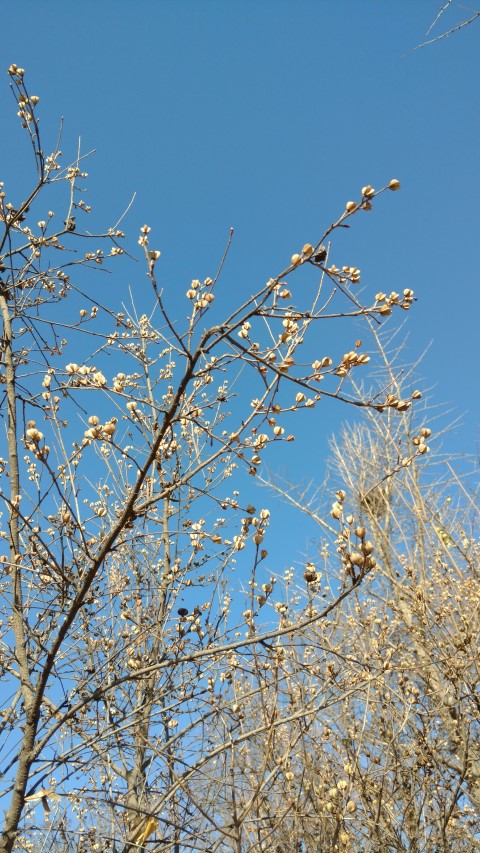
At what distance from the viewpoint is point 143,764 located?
12.2ft

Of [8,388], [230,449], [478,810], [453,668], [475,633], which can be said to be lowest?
[478,810]

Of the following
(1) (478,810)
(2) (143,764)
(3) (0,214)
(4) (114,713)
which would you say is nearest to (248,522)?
(4) (114,713)

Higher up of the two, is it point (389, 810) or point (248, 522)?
point (248, 522)

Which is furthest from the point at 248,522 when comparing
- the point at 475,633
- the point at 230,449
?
the point at 475,633

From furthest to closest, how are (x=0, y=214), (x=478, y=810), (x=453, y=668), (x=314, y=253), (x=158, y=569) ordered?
(x=158, y=569), (x=478, y=810), (x=453, y=668), (x=0, y=214), (x=314, y=253)

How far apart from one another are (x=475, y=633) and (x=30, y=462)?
12.0 feet

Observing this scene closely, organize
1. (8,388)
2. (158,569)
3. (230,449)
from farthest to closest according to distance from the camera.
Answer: (158,569) < (8,388) < (230,449)

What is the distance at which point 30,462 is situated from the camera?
141 inches

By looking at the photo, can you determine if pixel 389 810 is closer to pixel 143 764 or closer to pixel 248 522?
pixel 143 764

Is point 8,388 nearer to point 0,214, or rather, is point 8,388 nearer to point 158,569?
point 0,214

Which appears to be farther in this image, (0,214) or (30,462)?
(30,462)

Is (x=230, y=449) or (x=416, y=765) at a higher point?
(x=230, y=449)

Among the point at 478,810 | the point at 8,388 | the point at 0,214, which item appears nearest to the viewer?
the point at 8,388

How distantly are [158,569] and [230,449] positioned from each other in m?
3.13
